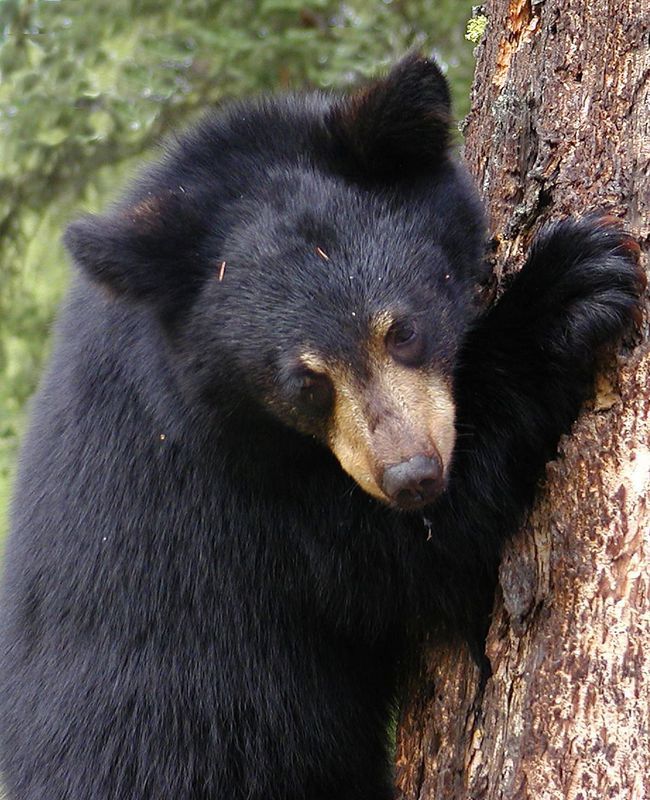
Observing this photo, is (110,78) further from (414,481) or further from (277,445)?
(414,481)

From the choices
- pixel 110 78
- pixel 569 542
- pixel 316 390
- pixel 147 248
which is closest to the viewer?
pixel 569 542

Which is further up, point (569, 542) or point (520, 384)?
point (520, 384)

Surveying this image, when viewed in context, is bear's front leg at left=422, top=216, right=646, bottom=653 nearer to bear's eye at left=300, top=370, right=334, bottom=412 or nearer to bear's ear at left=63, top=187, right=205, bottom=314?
bear's eye at left=300, top=370, right=334, bottom=412

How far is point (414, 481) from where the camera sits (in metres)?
3.20

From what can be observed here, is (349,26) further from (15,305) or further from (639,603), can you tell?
(639,603)

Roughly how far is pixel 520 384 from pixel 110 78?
419 cm

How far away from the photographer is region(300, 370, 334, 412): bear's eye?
342cm

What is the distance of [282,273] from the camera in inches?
137

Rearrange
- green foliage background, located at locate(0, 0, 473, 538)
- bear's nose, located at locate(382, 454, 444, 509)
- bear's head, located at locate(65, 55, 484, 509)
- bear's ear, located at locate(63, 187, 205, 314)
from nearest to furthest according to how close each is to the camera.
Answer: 1. bear's nose, located at locate(382, 454, 444, 509)
2. bear's head, located at locate(65, 55, 484, 509)
3. bear's ear, located at locate(63, 187, 205, 314)
4. green foliage background, located at locate(0, 0, 473, 538)

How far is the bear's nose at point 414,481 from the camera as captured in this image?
320 cm

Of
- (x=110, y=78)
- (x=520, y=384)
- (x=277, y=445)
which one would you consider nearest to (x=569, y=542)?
(x=520, y=384)

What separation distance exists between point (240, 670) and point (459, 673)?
83 cm

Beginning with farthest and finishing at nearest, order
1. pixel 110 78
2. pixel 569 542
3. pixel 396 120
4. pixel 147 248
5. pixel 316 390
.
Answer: pixel 110 78
pixel 396 120
pixel 147 248
pixel 316 390
pixel 569 542

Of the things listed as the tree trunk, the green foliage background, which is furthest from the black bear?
the green foliage background
